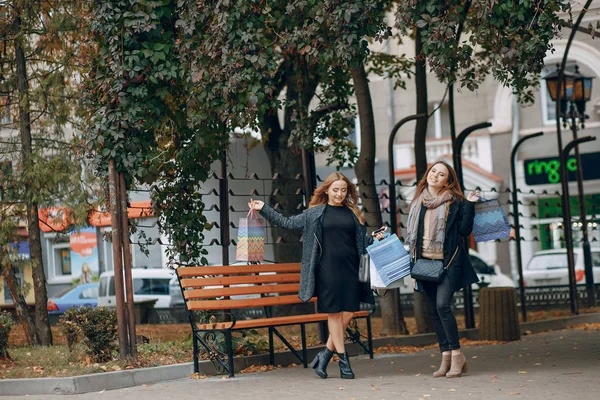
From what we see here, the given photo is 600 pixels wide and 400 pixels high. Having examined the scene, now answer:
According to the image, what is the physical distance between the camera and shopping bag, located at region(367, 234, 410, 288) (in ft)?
33.5

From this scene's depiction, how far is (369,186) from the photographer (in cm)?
1584

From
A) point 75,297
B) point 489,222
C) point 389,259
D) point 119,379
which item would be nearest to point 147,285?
point 75,297

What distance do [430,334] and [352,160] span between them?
5.39 meters

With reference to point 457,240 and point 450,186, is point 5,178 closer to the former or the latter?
point 450,186

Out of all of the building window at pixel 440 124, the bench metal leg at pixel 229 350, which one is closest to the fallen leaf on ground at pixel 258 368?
the bench metal leg at pixel 229 350

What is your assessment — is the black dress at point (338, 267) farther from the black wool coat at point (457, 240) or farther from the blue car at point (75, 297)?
the blue car at point (75, 297)

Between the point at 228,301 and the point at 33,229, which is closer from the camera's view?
the point at 228,301

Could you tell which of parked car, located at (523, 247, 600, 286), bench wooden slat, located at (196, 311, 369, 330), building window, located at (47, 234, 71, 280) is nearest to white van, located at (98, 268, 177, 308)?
parked car, located at (523, 247, 600, 286)

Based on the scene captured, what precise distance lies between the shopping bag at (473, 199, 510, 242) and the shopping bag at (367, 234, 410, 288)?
0.70 m

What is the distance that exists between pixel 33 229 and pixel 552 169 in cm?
2339

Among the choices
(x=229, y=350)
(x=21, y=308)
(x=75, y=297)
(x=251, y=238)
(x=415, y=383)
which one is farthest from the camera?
(x=75, y=297)

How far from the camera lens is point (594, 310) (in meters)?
20.6

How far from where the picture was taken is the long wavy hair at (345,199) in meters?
10.5

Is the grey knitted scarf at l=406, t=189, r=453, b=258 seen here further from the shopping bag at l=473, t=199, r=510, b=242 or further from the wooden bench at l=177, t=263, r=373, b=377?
the wooden bench at l=177, t=263, r=373, b=377
